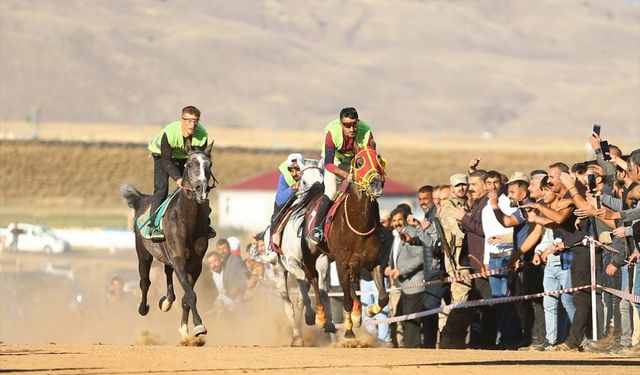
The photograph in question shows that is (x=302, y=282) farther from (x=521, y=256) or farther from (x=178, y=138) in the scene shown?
(x=521, y=256)

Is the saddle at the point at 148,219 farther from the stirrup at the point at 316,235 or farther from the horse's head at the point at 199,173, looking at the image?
the stirrup at the point at 316,235

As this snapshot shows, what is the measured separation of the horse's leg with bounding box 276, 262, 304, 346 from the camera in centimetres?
1956

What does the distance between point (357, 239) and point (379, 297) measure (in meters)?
0.73

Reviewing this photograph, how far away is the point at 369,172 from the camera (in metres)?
17.1

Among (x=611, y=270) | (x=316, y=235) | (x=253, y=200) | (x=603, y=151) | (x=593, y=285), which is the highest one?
(x=253, y=200)

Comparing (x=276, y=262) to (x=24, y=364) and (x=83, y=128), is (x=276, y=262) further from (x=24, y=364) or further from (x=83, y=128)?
(x=83, y=128)

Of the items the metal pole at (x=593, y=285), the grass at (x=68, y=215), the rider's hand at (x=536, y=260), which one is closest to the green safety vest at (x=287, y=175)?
the rider's hand at (x=536, y=260)

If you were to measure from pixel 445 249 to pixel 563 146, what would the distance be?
362 feet

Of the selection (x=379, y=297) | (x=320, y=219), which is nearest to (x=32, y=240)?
(x=320, y=219)

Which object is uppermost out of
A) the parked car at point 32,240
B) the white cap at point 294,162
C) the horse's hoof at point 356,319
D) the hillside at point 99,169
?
the hillside at point 99,169

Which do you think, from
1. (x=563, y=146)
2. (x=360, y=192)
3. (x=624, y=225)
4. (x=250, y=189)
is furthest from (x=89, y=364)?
(x=563, y=146)

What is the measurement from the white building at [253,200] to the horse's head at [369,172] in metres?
40.6

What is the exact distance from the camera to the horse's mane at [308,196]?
1979 centimetres

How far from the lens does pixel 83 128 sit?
13625 centimetres
